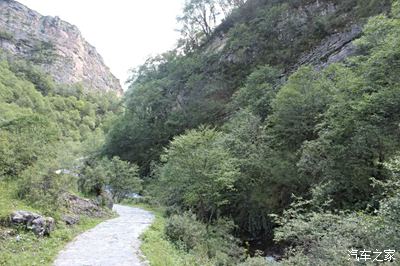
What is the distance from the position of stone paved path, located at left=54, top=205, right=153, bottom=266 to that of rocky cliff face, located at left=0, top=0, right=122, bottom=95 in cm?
11692

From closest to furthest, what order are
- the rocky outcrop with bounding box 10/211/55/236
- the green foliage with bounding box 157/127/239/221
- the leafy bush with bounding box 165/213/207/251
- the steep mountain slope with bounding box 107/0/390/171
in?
the rocky outcrop with bounding box 10/211/55/236 < the leafy bush with bounding box 165/213/207/251 < the green foliage with bounding box 157/127/239/221 < the steep mountain slope with bounding box 107/0/390/171

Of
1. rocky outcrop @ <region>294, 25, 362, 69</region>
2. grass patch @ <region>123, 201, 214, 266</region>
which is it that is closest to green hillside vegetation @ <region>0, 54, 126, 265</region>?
grass patch @ <region>123, 201, 214, 266</region>

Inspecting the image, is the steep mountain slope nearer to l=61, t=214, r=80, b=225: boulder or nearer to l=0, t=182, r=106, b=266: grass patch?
l=61, t=214, r=80, b=225: boulder

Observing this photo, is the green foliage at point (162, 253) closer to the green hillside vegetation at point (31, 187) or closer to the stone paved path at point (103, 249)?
the stone paved path at point (103, 249)

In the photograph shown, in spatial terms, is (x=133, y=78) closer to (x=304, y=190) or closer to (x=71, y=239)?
(x=304, y=190)

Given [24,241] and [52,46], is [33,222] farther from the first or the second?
[52,46]

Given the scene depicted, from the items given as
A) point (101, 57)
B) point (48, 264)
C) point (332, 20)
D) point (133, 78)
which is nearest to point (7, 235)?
point (48, 264)

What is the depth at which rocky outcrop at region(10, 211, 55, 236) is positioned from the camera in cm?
1012

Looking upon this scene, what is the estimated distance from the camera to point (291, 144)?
22.6 m

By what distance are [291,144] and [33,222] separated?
55.4 ft

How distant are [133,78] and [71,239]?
145 feet

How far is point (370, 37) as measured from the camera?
1986 centimetres

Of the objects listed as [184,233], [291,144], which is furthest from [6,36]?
[184,233]

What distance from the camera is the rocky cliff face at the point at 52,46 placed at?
386 feet
